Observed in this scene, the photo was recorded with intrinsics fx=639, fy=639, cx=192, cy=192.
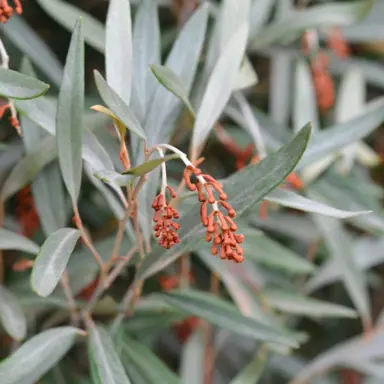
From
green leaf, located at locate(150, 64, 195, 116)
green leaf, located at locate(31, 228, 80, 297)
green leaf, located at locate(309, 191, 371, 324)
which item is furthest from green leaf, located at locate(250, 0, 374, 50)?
green leaf, located at locate(31, 228, 80, 297)

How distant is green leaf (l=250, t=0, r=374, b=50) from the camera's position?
793 mm

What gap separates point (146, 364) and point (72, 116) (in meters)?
0.32

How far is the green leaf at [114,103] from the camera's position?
454 mm

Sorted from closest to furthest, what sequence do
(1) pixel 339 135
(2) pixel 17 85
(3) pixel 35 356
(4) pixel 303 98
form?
(2) pixel 17 85 < (3) pixel 35 356 < (1) pixel 339 135 < (4) pixel 303 98

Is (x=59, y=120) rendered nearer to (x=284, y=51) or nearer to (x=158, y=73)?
(x=158, y=73)

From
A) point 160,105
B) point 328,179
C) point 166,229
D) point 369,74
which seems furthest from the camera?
point 369,74

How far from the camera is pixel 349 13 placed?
798mm

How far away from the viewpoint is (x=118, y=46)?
1.73ft

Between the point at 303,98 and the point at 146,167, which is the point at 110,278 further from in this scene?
the point at 303,98

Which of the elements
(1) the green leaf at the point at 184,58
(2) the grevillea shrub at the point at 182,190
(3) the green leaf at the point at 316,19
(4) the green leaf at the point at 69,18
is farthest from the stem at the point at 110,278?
(3) the green leaf at the point at 316,19

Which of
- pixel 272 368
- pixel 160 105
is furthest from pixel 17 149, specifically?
pixel 272 368

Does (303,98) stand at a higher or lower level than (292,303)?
higher

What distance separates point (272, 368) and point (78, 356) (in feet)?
1.04

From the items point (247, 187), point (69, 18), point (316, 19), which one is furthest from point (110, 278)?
point (316, 19)
